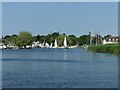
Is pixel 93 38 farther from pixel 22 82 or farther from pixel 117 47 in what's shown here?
pixel 22 82

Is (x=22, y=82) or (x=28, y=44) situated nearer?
(x=22, y=82)

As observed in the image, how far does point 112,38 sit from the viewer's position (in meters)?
190

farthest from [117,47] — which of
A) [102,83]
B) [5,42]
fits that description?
[5,42]

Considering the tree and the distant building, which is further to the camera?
the tree

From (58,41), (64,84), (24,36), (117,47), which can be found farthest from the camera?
(58,41)

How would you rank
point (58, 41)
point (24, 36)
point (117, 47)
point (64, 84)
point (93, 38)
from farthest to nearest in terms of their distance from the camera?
point (58, 41)
point (24, 36)
point (93, 38)
point (117, 47)
point (64, 84)

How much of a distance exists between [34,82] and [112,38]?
166 m

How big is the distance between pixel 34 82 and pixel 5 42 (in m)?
166

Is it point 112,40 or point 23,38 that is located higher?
point 23,38

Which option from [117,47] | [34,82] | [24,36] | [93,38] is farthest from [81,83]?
[24,36]

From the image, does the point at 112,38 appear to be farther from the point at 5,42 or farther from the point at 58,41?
the point at 5,42

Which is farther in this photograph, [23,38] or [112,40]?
[112,40]

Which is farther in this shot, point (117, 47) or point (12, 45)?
point (12, 45)

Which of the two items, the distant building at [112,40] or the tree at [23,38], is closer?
the distant building at [112,40]
